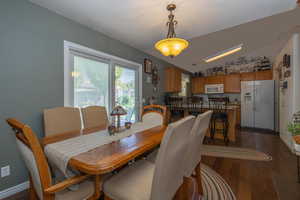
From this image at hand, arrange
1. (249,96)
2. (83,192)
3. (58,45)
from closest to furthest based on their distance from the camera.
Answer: (83,192) < (58,45) < (249,96)

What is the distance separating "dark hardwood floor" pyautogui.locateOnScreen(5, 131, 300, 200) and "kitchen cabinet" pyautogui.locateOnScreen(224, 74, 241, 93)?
287 cm

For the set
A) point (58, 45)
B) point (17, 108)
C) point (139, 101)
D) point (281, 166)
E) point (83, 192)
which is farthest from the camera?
point (139, 101)

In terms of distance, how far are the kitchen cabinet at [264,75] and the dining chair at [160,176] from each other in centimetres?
546

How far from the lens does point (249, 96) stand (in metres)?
4.70

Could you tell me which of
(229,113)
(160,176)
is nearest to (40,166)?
(160,176)

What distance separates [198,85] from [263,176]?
15.3 feet

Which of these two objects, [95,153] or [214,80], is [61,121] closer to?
[95,153]

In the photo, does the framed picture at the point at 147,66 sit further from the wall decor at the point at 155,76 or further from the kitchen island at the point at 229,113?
the kitchen island at the point at 229,113

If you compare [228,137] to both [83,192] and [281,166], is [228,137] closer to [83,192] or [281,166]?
[281,166]

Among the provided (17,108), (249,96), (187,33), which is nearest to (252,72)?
(249,96)

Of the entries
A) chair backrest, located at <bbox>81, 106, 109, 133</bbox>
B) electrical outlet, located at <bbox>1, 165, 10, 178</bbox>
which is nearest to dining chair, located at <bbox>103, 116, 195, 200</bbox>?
chair backrest, located at <bbox>81, 106, 109, 133</bbox>

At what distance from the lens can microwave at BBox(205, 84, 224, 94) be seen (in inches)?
223

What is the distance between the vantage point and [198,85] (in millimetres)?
6234

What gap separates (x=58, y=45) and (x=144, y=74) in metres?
2.08
